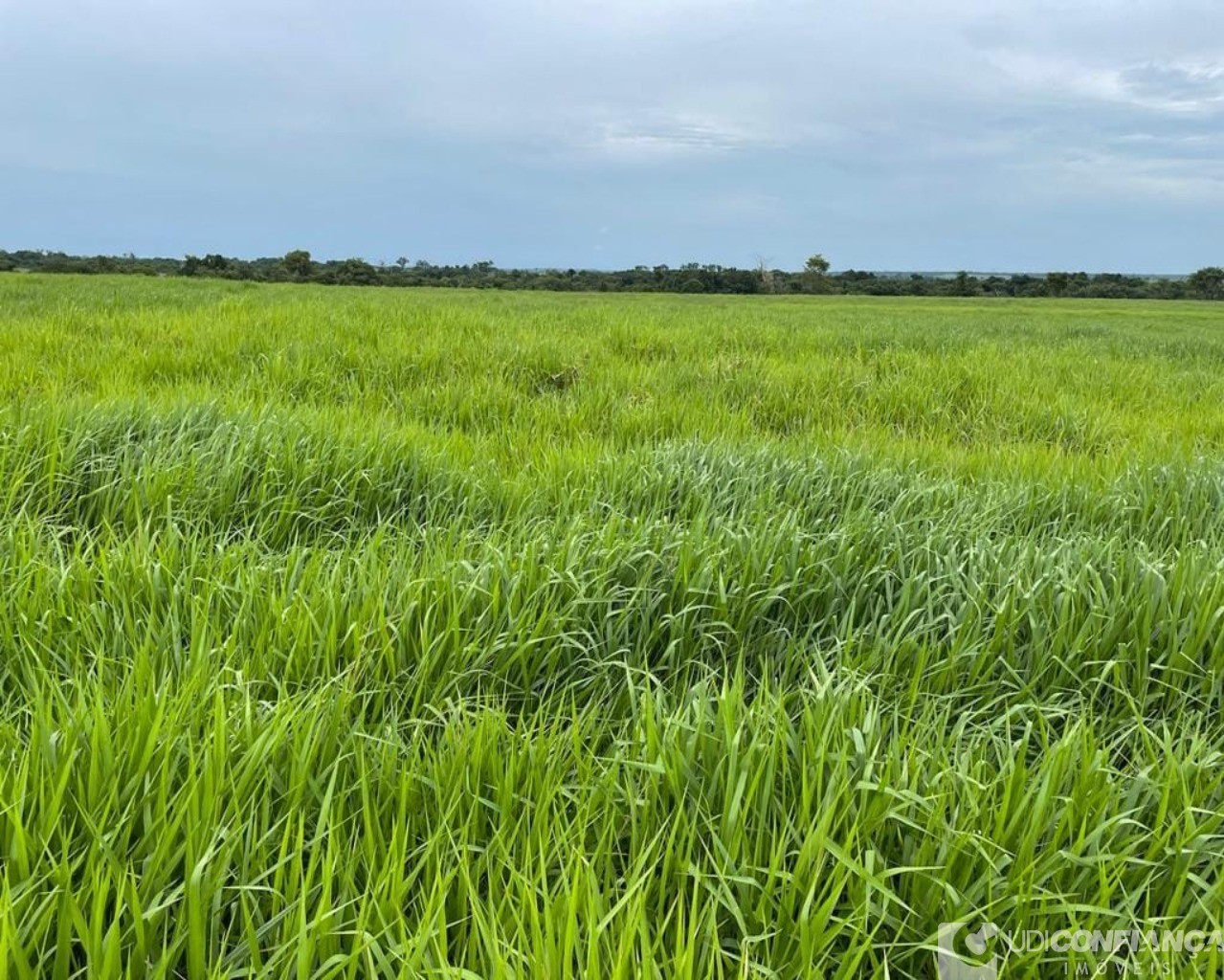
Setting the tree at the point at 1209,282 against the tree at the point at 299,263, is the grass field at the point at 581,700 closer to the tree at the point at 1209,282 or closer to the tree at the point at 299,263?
the tree at the point at 299,263

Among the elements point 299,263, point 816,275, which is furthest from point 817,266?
point 299,263

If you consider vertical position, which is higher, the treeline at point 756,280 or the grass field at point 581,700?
the treeline at point 756,280

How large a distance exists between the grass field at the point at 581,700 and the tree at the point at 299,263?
54.8m

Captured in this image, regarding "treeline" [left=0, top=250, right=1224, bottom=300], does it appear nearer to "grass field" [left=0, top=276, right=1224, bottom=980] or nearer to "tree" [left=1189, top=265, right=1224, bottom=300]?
"tree" [left=1189, top=265, right=1224, bottom=300]

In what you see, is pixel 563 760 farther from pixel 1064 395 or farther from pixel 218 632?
pixel 1064 395

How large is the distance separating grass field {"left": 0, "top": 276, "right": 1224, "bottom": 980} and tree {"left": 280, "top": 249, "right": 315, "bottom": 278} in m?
54.8

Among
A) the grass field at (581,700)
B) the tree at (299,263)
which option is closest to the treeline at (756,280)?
the tree at (299,263)

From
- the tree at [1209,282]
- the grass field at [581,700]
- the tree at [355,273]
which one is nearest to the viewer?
the grass field at [581,700]

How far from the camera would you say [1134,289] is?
7262 centimetres

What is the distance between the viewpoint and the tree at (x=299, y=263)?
5309 cm

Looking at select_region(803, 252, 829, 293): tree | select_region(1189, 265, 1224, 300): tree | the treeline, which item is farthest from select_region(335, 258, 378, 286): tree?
select_region(1189, 265, 1224, 300): tree

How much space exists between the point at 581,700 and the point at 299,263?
196ft

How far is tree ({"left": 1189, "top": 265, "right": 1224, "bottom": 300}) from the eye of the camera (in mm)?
69812

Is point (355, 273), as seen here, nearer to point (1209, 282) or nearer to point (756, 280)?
point (756, 280)
